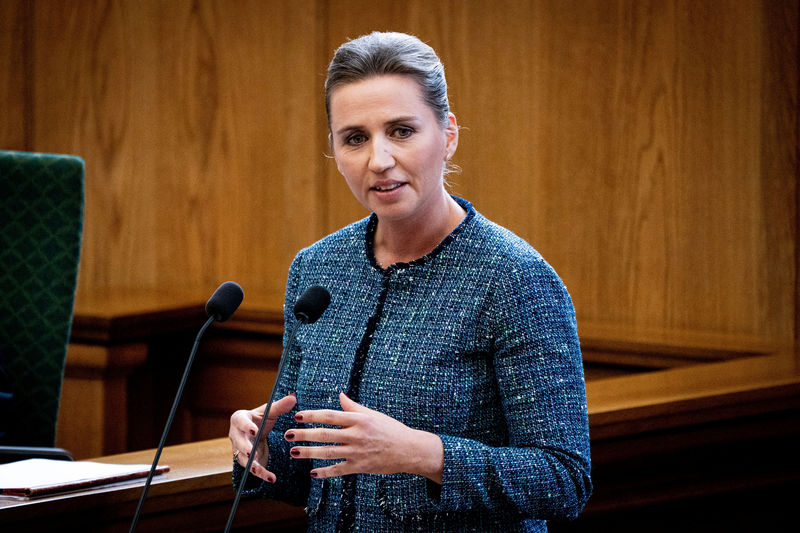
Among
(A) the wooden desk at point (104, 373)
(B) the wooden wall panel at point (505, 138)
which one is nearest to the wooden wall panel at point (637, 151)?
(B) the wooden wall panel at point (505, 138)

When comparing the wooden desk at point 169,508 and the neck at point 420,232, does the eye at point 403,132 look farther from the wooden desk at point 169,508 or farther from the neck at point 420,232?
the wooden desk at point 169,508

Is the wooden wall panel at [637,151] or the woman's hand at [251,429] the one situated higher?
the wooden wall panel at [637,151]

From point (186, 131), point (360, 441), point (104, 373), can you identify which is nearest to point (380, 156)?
point (360, 441)

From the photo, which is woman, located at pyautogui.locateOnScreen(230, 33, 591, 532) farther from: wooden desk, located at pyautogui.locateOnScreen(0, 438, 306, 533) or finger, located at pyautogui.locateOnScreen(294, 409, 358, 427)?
wooden desk, located at pyautogui.locateOnScreen(0, 438, 306, 533)

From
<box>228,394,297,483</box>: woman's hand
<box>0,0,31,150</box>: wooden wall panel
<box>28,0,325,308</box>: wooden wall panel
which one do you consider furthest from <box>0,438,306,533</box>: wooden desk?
<box>0,0,31,150</box>: wooden wall panel

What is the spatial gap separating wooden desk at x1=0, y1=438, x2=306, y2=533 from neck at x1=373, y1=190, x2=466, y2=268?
49cm

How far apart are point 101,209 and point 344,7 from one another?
1249 mm

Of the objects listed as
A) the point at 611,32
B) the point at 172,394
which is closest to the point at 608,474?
the point at 611,32

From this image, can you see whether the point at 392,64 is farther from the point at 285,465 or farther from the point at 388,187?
the point at 285,465

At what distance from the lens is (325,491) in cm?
127

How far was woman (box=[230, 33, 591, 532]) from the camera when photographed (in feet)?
3.69

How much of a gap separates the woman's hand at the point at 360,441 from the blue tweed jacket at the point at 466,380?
0.20ft

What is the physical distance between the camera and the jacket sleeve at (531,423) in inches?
44.0

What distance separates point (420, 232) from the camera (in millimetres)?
1296
